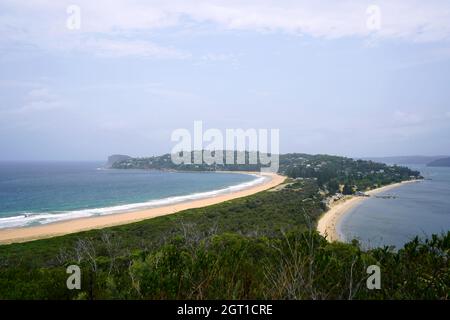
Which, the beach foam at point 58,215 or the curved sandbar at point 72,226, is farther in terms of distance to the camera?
the beach foam at point 58,215

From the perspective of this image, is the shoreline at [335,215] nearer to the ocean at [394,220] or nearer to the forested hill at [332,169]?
the ocean at [394,220]

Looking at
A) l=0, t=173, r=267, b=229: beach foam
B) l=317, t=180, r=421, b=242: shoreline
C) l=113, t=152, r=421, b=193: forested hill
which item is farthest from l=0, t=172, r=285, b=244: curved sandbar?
l=113, t=152, r=421, b=193: forested hill

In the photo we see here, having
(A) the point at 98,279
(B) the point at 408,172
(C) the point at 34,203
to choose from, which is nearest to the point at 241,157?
(B) the point at 408,172

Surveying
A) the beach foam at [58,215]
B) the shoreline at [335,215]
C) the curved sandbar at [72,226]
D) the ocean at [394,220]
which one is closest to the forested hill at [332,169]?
the shoreline at [335,215]

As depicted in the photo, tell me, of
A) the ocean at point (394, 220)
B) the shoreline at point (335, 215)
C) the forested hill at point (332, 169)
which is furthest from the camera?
the forested hill at point (332, 169)

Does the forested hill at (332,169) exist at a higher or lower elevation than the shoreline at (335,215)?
higher

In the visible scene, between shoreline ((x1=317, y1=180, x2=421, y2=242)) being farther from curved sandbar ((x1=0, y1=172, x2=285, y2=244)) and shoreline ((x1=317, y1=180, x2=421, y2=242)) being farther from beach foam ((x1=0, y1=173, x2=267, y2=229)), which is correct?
beach foam ((x1=0, y1=173, x2=267, y2=229))
